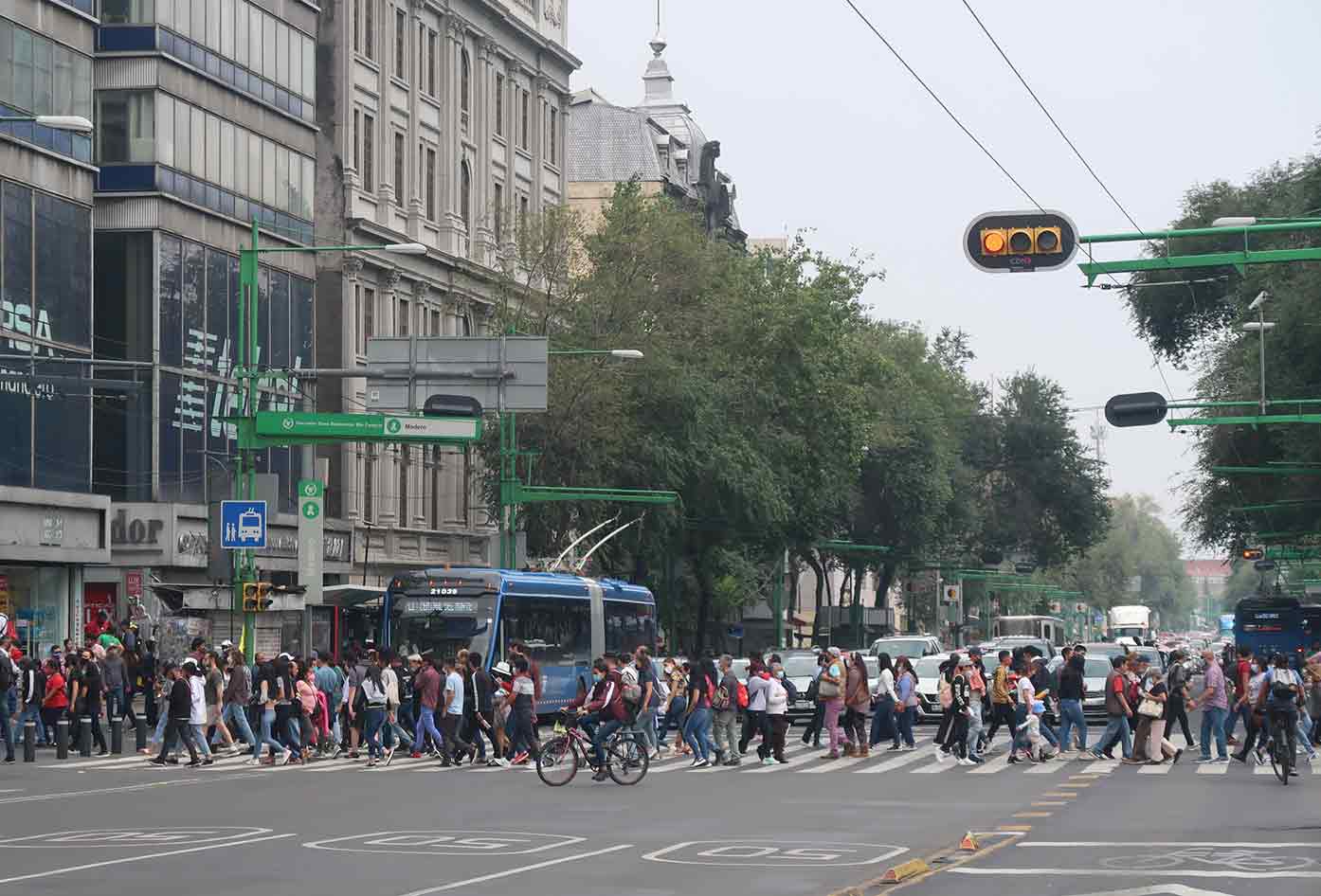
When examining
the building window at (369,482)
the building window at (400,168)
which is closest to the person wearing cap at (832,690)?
the building window at (369,482)

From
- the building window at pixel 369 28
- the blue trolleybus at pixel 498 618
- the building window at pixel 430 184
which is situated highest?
the building window at pixel 369 28

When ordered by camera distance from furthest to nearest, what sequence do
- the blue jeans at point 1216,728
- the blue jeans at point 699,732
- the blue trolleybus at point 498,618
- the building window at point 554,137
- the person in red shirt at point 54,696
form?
the building window at point 554,137
the blue trolleybus at point 498,618
the person in red shirt at point 54,696
the blue jeans at point 1216,728
the blue jeans at point 699,732

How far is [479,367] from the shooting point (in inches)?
1937

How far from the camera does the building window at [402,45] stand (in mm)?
69031

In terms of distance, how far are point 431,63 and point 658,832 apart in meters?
53.7

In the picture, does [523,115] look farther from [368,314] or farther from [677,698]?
[677,698]

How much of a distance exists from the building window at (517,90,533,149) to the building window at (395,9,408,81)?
34.0 feet

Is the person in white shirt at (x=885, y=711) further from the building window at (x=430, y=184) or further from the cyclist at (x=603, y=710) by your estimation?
the building window at (x=430, y=184)

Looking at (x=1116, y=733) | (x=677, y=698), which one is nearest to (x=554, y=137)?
(x=677, y=698)

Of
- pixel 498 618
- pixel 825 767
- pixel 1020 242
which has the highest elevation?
pixel 1020 242

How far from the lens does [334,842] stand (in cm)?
1969

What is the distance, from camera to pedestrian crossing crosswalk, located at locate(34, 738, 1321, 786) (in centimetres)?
3183

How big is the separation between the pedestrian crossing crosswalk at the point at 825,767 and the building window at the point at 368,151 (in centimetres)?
3268

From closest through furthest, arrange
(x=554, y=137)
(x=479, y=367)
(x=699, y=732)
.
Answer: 1. (x=699, y=732)
2. (x=479, y=367)
3. (x=554, y=137)
